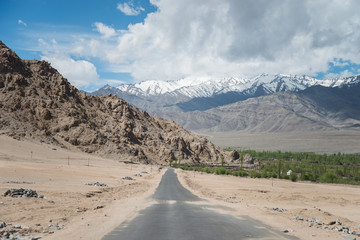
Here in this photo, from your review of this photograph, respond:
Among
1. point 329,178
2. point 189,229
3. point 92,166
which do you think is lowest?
point 329,178

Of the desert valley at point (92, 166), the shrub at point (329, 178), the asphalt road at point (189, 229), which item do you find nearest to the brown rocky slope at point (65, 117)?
the desert valley at point (92, 166)

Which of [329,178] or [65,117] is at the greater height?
[65,117]

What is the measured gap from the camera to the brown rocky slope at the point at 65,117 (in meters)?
98.1

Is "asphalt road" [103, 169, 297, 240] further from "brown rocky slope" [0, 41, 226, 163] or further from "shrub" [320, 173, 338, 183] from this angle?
"brown rocky slope" [0, 41, 226, 163]

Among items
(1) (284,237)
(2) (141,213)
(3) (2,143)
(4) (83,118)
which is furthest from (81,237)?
(4) (83,118)

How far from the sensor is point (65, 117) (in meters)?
108

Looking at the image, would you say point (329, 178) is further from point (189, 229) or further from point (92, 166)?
point (189, 229)

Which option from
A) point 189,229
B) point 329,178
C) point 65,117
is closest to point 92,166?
point 65,117

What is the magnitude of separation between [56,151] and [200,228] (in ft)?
269

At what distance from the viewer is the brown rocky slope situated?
98062mm

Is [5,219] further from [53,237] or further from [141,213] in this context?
[141,213]

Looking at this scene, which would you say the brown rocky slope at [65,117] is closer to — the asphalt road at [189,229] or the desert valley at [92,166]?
the desert valley at [92,166]

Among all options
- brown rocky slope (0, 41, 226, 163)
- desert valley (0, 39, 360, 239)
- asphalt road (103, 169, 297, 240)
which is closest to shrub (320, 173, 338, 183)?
desert valley (0, 39, 360, 239)

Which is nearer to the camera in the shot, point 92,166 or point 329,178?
point 92,166
